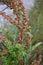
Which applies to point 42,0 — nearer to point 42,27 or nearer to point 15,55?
point 42,27

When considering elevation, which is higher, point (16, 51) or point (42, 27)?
point (16, 51)

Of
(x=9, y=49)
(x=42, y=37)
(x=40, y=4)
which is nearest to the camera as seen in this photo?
(x=9, y=49)

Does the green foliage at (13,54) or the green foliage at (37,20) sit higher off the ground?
the green foliage at (13,54)

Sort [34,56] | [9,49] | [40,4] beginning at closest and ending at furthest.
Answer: [9,49]
[34,56]
[40,4]

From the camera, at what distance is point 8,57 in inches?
52.7

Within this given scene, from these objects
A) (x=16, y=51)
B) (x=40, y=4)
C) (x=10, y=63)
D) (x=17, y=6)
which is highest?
(x=17, y=6)

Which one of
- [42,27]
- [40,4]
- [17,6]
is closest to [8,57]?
[17,6]

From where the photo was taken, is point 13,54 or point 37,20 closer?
point 13,54

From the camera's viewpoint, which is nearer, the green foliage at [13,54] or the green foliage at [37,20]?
the green foliage at [13,54]

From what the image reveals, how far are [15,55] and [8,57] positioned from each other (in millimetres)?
77

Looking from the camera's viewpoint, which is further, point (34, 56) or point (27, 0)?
point (27, 0)

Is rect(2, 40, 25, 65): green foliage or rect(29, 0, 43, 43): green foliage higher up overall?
rect(2, 40, 25, 65): green foliage

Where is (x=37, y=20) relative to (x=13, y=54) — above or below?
below

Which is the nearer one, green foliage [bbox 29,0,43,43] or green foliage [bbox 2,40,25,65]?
green foliage [bbox 2,40,25,65]
